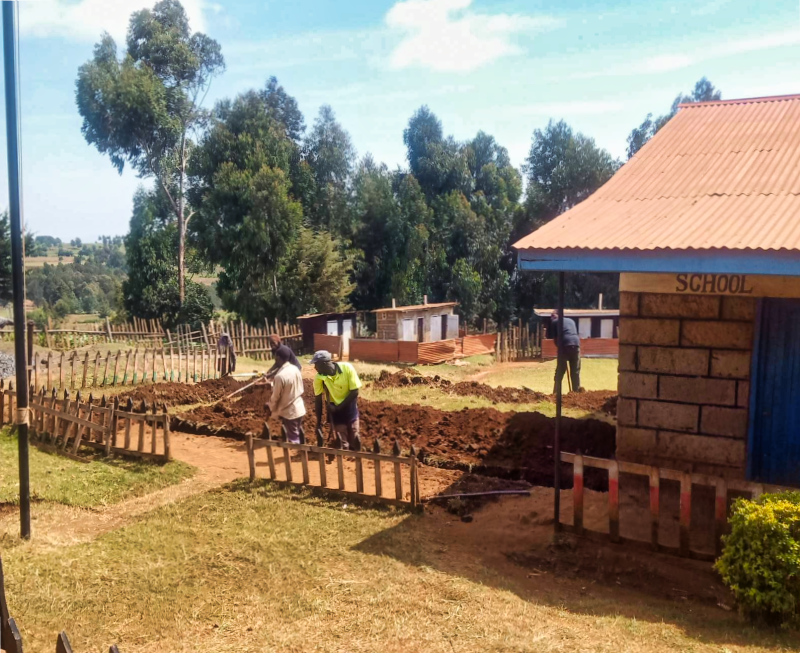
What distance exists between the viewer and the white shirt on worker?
29.8ft

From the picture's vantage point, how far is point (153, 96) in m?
34.4

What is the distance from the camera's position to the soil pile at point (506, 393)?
47.6 ft

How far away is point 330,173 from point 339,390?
33.6 metres

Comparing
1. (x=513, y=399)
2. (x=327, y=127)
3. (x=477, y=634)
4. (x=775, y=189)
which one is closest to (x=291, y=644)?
(x=477, y=634)

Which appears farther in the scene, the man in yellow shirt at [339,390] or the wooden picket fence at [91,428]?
the wooden picket fence at [91,428]

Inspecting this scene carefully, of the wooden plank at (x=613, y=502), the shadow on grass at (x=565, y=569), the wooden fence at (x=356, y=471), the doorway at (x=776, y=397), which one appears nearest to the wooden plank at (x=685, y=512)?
the shadow on grass at (x=565, y=569)

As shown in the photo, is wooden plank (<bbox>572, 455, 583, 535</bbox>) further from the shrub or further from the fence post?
the fence post

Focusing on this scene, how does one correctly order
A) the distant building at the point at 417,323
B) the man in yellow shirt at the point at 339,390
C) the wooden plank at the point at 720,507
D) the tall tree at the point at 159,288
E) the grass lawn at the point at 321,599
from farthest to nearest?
the tall tree at the point at 159,288
the distant building at the point at 417,323
the man in yellow shirt at the point at 339,390
the wooden plank at the point at 720,507
the grass lawn at the point at 321,599

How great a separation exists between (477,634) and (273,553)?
232cm

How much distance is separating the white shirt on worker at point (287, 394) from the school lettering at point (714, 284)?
496 cm

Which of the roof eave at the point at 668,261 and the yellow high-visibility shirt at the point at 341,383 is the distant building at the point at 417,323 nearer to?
the yellow high-visibility shirt at the point at 341,383

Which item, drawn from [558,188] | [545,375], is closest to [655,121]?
[558,188]

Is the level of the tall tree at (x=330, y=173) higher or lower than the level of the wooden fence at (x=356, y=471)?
higher

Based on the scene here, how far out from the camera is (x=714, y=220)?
6.48 meters
